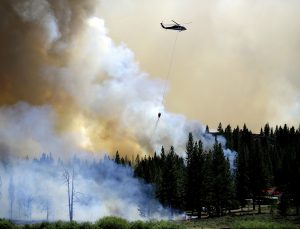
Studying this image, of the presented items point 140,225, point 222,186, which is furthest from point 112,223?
point 222,186

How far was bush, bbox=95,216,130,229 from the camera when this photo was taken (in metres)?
47.4

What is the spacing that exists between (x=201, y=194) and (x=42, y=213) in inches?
2674

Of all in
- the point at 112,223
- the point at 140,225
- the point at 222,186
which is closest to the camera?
the point at 140,225

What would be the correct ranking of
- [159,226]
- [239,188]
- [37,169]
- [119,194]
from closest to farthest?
[159,226], [239,188], [119,194], [37,169]

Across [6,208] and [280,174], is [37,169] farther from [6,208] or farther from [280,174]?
[280,174]

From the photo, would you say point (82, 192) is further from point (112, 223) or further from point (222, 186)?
point (112, 223)

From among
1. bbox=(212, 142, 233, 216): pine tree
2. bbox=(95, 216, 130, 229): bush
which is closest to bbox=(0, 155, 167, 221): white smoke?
bbox=(212, 142, 233, 216): pine tree

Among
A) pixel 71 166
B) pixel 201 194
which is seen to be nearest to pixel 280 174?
pixel 201 194

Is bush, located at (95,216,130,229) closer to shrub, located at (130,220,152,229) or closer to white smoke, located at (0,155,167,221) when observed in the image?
shrub, located at (130,220,152,229)

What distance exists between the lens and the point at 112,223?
4788cm

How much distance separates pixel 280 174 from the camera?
137500 mm

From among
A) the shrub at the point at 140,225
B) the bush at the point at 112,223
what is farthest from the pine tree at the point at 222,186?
the shrub at the point at 140,225

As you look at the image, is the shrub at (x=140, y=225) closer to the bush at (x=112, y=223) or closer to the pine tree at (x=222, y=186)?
the bush at (x=112, y=223)

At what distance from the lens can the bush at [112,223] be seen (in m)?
47.4
